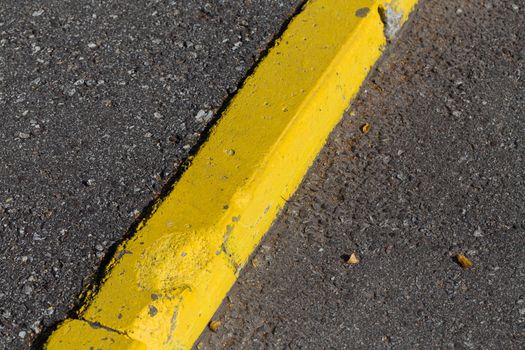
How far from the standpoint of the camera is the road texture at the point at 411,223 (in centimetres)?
264

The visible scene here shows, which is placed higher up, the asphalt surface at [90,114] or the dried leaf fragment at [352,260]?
the asphalt surface at [90,114]

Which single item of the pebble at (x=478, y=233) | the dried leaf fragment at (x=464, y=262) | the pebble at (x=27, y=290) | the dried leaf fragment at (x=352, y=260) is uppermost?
the pebble at (x=27, y=290)

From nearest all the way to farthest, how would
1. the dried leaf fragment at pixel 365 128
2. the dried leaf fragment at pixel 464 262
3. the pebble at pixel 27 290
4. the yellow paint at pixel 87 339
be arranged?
the yellow paint at pixel 87 339
the pebble at pixel 27 290
the dried leaf fragment at pixel 464 262
the dried leaf fragment at pixel 365 128

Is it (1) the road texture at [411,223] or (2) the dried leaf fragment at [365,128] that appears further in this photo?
(2) the dried leaf fragment at [365,128]

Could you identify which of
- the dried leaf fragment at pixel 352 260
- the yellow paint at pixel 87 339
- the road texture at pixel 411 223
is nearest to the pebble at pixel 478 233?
the road texture at pixel 411 223

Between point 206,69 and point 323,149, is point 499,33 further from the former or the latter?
point 206,69

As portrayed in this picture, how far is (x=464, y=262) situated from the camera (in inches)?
109

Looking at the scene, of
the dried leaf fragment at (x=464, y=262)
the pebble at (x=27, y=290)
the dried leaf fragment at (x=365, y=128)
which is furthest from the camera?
the dried leaf fragment at (x=365, y=128)

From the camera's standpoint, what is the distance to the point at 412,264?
2779 millimetres

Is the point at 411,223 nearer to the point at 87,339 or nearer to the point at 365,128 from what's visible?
the point at 365,128

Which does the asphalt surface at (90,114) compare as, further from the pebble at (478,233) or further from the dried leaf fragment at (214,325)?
the pebble at (478,233)

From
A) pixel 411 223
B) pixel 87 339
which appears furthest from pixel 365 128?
pixel 87 339

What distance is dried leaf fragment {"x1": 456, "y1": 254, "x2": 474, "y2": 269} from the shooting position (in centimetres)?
276

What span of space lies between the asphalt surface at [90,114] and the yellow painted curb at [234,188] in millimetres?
103
